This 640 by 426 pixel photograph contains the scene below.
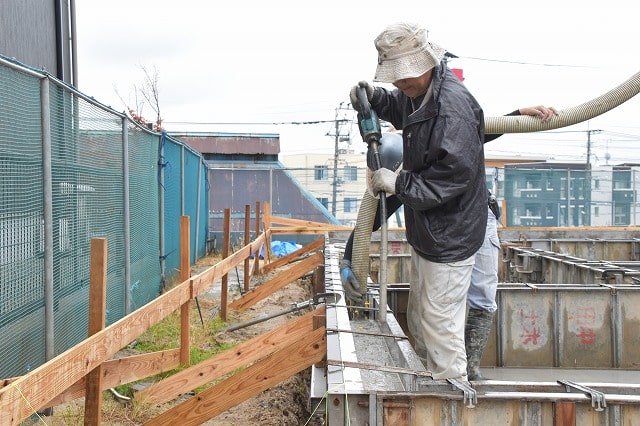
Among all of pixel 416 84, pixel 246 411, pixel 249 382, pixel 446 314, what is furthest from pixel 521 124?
pixel 246 411

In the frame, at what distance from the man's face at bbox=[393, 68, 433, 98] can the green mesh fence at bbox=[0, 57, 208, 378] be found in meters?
2.77

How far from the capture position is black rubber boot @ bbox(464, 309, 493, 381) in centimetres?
449

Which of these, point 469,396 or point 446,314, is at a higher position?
point 446,314

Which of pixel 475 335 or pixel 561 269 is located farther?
pixel 561 269

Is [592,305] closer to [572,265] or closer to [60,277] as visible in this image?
[572,265]

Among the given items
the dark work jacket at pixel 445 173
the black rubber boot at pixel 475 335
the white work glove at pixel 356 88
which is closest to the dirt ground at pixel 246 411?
the black rubber boot at pixel 475 335

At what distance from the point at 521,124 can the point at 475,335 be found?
1.46m

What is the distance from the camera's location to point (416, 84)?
12.1ft

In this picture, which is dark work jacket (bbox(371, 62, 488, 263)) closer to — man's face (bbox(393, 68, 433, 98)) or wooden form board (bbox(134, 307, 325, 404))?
man's face (bbox(393, 68, 433, 98))

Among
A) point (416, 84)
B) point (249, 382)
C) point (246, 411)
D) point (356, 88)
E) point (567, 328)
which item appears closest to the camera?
point (416, 84)

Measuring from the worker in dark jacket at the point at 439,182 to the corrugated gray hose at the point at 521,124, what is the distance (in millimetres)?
572

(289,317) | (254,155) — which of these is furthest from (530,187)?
(289,317)

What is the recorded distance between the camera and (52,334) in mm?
5168

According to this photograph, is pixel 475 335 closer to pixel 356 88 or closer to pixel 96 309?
pixel 356 88
